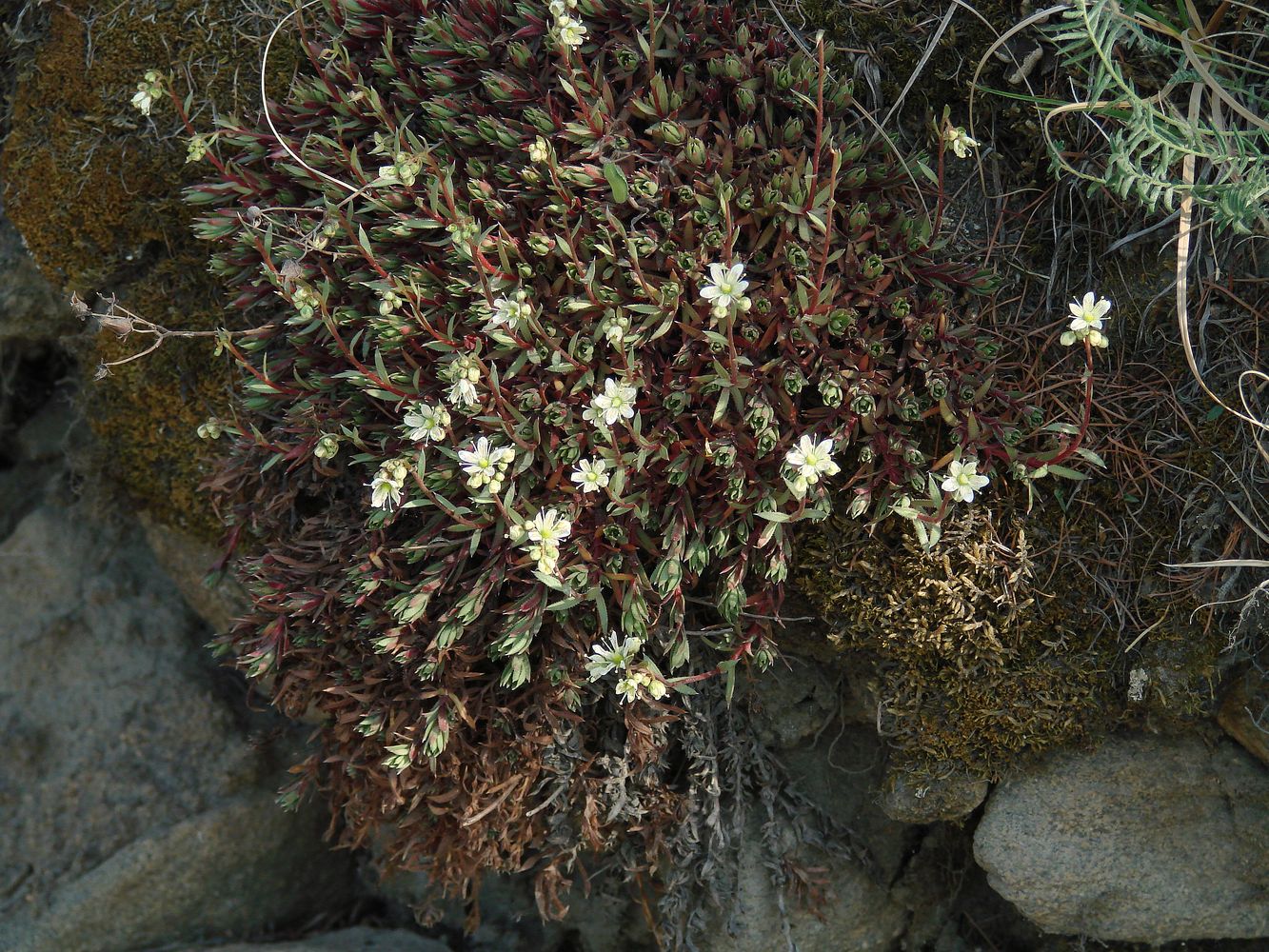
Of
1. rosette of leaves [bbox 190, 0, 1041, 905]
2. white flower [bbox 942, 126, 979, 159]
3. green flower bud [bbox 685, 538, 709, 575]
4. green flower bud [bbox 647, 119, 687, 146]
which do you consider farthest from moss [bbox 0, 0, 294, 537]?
white flower [bbox 942, 126, 979, 159]

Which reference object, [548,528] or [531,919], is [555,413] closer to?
[548,528]

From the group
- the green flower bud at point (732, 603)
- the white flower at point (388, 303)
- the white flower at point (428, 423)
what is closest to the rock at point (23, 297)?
the white flower at point (388, 303)

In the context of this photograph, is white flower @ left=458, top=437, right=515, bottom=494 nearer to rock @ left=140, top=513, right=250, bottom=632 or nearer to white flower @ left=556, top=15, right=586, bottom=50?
white flower @ left=556, top=15, right=586, bottom=50

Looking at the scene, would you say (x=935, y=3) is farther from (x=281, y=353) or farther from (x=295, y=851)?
(x=295, y=851)

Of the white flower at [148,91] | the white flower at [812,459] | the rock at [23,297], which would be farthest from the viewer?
the rock at [23,297]

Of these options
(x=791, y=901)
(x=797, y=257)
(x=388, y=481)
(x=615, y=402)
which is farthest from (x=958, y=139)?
(x=791, y=901)

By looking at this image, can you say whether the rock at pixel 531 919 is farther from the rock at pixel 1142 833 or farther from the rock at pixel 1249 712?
the rock at pixel 1249 712
